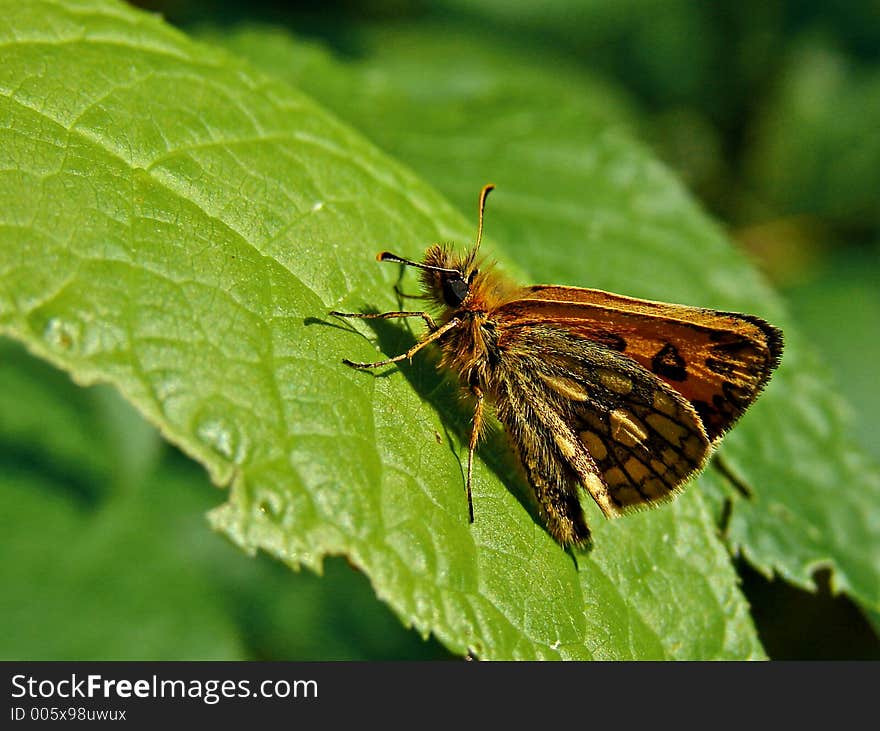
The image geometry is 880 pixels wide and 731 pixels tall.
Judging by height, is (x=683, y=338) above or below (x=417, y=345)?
above

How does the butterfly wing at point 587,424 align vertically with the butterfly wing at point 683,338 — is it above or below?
below

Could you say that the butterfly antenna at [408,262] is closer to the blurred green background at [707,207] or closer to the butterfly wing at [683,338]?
the butterfly wing at [683,338]

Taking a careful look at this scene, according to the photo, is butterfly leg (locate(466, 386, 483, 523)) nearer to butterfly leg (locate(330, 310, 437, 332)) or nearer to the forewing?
the forewing

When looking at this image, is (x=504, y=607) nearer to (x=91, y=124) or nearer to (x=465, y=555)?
(x=465, y=555)

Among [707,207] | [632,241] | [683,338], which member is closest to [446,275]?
[683,338]

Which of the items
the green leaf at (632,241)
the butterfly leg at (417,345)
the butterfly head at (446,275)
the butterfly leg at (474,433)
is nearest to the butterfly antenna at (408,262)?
the butterfly head at (446,275)

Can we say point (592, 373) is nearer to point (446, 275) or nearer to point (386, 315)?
point (446, 275)
